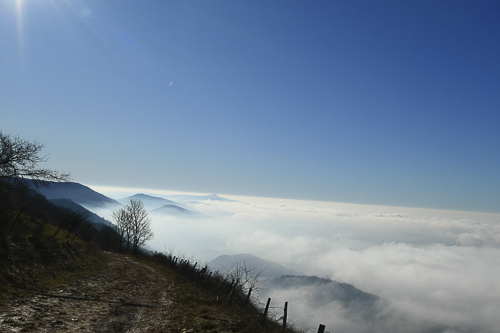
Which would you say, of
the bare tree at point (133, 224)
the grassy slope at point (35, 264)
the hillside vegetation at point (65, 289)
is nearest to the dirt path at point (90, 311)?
the hillside vegetation at point (65, 289)

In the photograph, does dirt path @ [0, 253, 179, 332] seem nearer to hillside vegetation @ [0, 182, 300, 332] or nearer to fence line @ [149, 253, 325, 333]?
hillside vegetation @ [0, 182, 300, 332]

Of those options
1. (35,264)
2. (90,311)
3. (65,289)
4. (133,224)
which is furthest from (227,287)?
(133,224)

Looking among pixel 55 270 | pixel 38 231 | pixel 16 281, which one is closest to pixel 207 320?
pixel 16 281

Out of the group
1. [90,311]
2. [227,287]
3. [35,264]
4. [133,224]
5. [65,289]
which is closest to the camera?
[90,311]

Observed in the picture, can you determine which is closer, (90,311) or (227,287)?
(90,311)

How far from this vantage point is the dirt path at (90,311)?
27.7 ft

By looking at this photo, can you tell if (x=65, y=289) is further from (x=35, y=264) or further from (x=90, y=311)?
(x=90, y=311)

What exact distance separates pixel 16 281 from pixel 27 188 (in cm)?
1013

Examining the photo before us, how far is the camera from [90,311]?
10.9 meters

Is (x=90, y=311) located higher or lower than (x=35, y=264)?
lower

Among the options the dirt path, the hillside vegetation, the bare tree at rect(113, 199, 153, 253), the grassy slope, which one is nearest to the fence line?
the hillside vegetation

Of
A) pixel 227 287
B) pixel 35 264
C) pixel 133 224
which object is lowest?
pixel 133 224

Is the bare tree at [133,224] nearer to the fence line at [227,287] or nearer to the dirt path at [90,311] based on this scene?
the fence line at [227,287]

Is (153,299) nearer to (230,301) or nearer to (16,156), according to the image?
(230,301)
